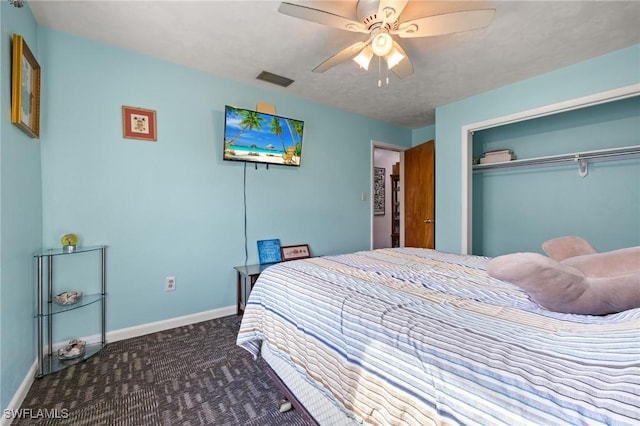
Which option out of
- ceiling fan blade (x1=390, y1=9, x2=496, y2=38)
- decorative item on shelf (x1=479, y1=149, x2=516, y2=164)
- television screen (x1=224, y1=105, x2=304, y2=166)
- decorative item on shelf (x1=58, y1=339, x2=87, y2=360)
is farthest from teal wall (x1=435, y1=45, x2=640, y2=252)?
decorative item on shelf (x1=58, y1=339, x2=87, y2=360)

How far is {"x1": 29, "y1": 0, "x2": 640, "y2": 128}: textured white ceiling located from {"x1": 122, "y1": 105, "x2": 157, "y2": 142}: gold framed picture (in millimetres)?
514

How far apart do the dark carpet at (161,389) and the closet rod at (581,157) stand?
11.4ft

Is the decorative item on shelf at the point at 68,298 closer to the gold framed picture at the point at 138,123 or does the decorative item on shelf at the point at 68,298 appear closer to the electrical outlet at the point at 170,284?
the electrical outlet at the point at 170,284

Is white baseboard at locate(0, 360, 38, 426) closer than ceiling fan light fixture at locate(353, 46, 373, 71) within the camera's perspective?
Yes

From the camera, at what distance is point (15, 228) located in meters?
1.57

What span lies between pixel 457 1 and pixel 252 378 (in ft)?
9.09

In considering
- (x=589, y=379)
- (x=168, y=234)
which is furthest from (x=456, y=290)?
(x=168, y=234)

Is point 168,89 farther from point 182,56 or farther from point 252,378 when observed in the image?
point 252,378

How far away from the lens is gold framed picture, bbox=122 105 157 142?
2.37m

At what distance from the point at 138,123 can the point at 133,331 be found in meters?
1.80

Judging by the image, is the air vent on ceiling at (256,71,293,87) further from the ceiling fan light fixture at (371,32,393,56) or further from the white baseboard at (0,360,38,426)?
the white baseboard at (0,360,38,426)

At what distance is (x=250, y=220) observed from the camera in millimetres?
3059

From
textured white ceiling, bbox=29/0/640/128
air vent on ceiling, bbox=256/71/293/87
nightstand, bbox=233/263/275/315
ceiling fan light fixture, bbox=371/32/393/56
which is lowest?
nightstand, bbox=233/263/275/315

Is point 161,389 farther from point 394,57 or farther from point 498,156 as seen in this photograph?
point 498,156
